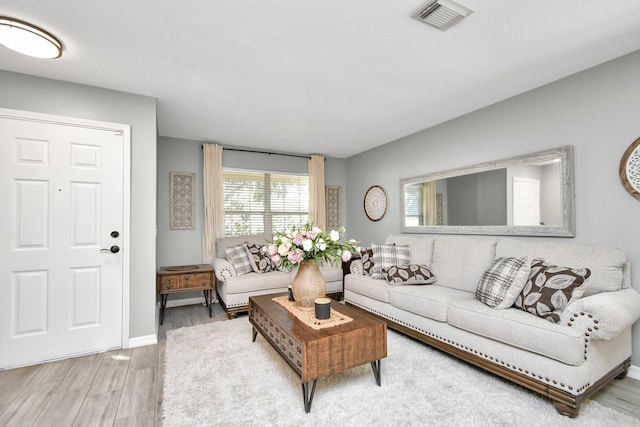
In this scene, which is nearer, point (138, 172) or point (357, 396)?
point (357, 396)

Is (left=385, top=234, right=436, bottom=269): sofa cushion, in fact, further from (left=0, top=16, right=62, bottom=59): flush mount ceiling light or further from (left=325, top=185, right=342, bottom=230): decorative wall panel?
(left=0, top=16, right=62, bottom=59): flush mount ceiling light

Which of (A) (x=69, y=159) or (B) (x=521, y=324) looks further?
(A) (x=69, y=159)

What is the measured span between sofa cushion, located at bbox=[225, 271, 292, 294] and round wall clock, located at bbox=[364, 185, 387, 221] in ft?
6.20

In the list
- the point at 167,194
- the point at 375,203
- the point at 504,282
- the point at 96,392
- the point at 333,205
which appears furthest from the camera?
the point at 333,205

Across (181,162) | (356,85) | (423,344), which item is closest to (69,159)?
(181,162)

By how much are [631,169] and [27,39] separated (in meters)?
4.44

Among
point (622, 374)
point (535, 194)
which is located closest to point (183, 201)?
point (535, 194)

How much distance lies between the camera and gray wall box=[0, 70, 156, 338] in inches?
108

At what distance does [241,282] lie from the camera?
3.69m

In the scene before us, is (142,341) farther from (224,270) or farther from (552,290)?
(552,290)

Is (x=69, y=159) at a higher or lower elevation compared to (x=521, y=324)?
higher

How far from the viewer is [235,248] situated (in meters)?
4.13

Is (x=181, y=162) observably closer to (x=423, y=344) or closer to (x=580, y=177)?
(x=423, y=344)

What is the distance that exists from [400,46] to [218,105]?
2.02 meters
